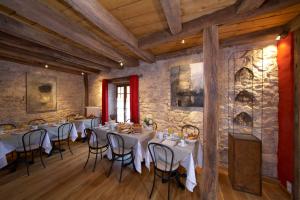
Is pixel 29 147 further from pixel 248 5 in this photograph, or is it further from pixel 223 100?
pixel 248 5

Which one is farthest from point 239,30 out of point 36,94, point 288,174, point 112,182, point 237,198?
point 36,94

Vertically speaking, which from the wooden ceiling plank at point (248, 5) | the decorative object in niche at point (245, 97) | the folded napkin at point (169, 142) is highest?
the wooden ceiling plank at point (248, 5)

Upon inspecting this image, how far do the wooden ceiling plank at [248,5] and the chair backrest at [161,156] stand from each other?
7.02 feet

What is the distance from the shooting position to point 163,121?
3.80m

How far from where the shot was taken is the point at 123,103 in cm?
497

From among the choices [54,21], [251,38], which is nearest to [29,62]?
[54,21]

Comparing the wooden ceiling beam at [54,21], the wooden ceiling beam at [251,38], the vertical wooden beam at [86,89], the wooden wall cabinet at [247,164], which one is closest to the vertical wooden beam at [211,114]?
the wooden wall cabinet at [247,164]

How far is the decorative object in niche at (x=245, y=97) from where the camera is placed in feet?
8.73

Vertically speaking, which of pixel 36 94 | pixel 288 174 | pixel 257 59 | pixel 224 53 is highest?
pixel 224 53

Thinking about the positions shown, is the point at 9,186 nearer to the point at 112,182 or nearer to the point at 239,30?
the point at 112,182

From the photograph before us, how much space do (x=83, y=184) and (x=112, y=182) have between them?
51 centimetres

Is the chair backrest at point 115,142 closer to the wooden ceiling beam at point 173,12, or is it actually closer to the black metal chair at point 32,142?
the black metal chair at point 32,142

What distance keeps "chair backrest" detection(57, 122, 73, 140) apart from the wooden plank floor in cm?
79

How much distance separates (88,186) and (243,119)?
324cm
